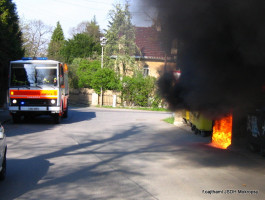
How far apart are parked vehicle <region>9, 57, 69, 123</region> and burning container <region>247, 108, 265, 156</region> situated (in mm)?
9078

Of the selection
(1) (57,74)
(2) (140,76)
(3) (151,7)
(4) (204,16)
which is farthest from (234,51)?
(2) (140,76)

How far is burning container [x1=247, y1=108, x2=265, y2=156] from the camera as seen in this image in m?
8.98

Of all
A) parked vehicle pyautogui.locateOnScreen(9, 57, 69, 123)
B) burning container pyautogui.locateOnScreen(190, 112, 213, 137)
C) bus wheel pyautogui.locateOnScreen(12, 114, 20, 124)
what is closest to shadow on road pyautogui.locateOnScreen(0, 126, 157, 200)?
burning container pyautogui.locateOnScreen(190, 112, 213, 137)

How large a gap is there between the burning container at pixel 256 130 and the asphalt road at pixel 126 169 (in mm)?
288

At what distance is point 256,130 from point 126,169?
388 centimetres

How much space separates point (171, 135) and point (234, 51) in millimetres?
6455

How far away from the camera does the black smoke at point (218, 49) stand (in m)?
7.61

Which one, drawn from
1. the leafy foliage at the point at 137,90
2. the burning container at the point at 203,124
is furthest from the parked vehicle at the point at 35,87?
the leafy foliage at the point at 137,90

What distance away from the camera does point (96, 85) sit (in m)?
34.4

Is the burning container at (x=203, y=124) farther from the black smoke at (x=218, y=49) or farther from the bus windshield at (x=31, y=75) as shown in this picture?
the bus windshield at (x=31, y=75)

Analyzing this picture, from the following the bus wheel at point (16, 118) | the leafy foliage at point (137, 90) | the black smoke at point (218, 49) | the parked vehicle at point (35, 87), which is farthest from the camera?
the leafy foliage at point (137, 90)

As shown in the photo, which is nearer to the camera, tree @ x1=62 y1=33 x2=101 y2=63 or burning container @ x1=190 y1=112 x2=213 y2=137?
burning container @ x1=190 y1=112 x2=213 y2=137

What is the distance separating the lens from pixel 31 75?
622 inches

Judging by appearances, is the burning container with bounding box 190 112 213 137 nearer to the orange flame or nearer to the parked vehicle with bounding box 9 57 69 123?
the orange flame
